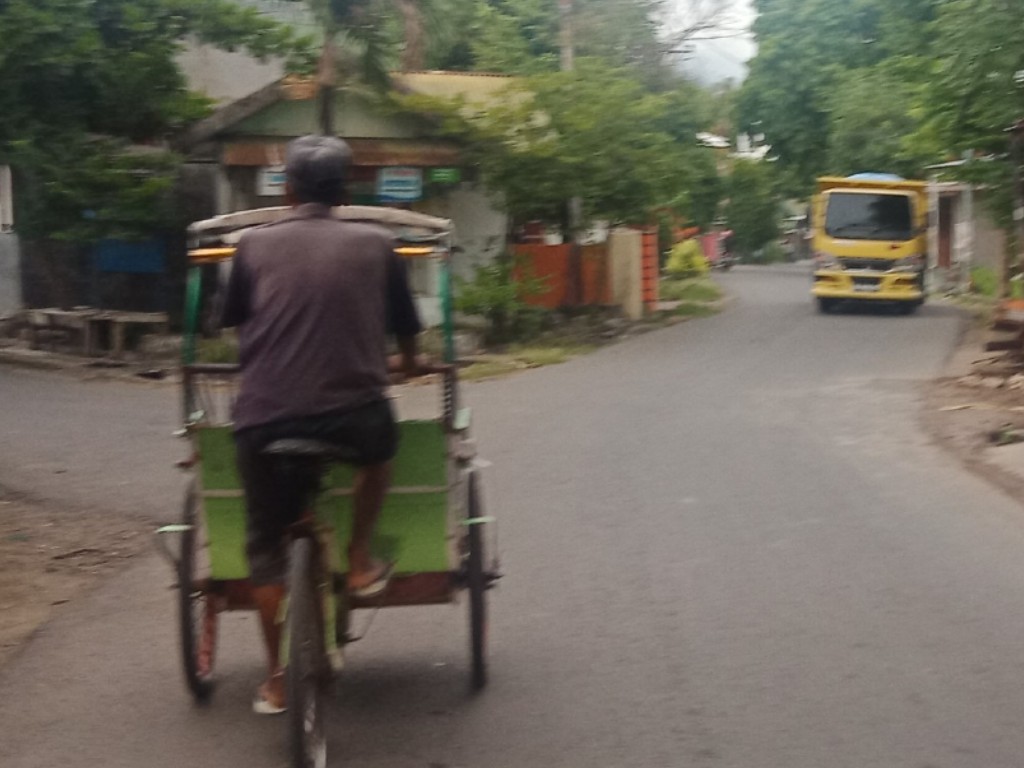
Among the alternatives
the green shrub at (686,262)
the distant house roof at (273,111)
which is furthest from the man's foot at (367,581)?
the green shrub at (686,262)

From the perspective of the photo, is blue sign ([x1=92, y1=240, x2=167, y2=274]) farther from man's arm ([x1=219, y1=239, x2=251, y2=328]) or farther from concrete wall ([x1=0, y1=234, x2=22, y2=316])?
man's arm ([x1=219, y1=239, x2=251, y2=328])

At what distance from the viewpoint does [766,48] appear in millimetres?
42938

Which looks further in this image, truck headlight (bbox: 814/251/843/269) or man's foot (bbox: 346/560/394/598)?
truck headlight (bbox: 814/251/843/269)

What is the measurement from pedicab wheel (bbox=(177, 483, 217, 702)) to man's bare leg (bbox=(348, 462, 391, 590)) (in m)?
0.69

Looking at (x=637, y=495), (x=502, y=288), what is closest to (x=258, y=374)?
(x=637, y=495)

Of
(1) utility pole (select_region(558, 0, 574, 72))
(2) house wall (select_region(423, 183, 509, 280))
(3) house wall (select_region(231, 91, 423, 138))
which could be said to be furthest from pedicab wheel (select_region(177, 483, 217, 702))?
(1) utility pole (select_region(558, 0, 574, 72))

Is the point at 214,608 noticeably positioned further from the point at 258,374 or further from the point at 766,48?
the point at 766,48

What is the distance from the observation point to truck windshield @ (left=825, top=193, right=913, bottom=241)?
26.6 meters

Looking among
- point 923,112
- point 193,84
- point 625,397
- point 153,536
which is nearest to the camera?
point 153,536

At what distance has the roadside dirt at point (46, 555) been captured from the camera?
7000mm

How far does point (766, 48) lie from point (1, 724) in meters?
40.3

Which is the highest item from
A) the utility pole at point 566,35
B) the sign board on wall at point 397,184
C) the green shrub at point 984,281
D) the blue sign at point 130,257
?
the utility pole at point 566,35

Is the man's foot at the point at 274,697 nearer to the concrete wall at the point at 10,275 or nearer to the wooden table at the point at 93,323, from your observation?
the wooden table at the point at 93,323

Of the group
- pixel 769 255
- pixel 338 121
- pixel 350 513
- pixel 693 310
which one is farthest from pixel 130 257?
pixel 769 255
